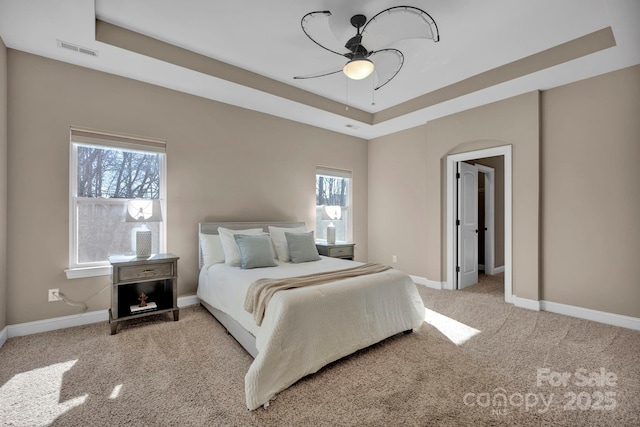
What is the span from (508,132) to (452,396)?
3.39m

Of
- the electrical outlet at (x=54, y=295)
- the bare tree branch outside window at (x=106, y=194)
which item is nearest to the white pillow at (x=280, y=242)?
the bare tree branch outside window at (x=106, y=194)

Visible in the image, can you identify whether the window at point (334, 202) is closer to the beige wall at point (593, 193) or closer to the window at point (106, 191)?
the window at point (106, 191)

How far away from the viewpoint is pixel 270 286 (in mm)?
2361

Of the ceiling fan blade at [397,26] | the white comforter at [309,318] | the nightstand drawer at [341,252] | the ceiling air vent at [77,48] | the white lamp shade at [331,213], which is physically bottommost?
the white comforter at [309,318]

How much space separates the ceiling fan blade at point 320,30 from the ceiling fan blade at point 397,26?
37 centimetres

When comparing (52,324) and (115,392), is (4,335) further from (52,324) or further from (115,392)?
Result: (115,392)

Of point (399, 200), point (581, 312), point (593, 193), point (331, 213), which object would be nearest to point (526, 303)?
point (581, 312)

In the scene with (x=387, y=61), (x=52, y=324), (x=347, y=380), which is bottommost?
(x=347, y=380)

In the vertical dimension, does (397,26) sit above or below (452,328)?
above

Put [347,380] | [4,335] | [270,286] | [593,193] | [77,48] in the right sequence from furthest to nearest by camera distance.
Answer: [593,193]
[77,48]
[4,335]
[270,286]
[347,380]

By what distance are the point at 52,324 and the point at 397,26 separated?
424 centimetres

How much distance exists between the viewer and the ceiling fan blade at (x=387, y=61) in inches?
109

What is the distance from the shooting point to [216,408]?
72.4 inches

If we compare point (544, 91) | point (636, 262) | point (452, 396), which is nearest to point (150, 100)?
point (452, 396)
